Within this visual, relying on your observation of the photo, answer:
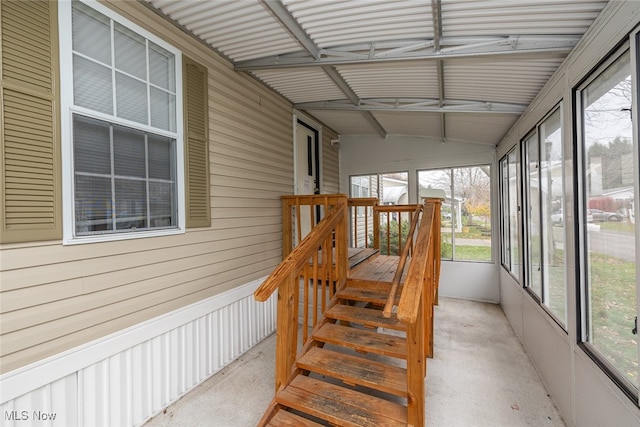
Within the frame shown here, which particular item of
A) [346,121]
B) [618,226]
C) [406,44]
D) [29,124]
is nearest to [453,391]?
[618,226]

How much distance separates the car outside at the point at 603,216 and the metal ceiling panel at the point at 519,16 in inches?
50.2

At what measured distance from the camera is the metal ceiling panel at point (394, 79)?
2.91m

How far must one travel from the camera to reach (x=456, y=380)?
2744 millimetres

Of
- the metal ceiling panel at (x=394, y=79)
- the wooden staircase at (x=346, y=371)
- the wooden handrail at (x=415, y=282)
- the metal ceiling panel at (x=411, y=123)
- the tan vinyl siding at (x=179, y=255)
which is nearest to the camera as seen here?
the wooden handrail at (x=415, y=282)

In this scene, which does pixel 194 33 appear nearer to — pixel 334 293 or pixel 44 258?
pixel 44 258

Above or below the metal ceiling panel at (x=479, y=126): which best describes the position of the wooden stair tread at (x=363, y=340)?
below

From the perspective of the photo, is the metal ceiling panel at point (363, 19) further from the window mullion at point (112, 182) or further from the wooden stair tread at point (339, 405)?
the wooden stair tread at point (339, 405)

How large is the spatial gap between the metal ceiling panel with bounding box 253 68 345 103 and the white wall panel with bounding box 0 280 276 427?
2633 mm

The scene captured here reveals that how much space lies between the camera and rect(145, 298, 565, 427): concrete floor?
224cm

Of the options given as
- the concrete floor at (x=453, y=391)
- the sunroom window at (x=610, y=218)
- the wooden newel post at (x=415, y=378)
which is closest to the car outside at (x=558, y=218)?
the sunroom window at (x=610, y=218)

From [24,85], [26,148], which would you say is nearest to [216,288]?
[26,148]

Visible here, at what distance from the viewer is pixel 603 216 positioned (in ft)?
5.97

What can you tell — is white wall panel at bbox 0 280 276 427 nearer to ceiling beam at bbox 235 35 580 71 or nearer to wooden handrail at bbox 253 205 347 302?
wooden handrail at bbox 253 205 347 302

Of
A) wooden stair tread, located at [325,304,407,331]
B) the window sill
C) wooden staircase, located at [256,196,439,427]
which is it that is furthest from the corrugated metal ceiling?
wooden stair tread, located at [325,304,407,331]
